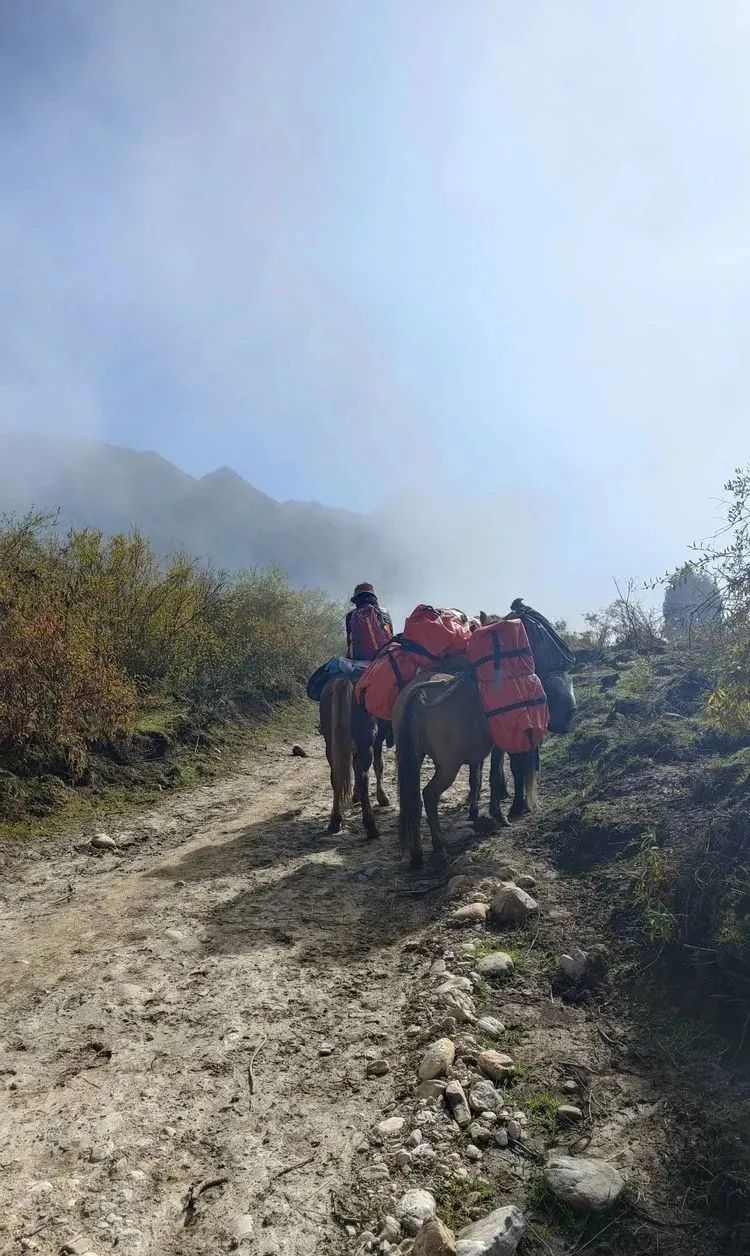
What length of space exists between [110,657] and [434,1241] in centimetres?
854

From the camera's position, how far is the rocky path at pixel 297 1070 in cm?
223

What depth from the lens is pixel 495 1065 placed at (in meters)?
2.86

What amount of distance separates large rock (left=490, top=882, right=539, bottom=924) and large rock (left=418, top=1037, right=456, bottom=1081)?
137 centimetres

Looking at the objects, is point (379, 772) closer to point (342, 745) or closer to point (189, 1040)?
point (342, 745)

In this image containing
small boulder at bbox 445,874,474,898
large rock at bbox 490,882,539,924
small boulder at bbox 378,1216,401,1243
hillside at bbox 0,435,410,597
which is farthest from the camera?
hillside at bbox 0,435,410,597

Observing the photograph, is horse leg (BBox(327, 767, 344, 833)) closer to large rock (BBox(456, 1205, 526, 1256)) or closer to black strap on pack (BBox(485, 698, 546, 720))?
black strap on pack (BBox(485, 698, 546, 720))

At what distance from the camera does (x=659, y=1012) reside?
3.23 m

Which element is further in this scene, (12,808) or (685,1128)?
(12,808)

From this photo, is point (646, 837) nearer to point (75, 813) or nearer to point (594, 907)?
point (594, 907)

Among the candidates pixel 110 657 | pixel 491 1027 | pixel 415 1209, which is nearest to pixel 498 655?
pixel 491 1027

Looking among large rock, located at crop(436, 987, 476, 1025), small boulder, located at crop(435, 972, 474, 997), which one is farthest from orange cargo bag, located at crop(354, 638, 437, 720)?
large rock, located at crop(436, 987, 476, 1025)

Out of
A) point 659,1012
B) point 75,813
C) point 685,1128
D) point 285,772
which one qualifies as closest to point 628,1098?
point 685,1128

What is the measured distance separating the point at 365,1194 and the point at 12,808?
227 inches

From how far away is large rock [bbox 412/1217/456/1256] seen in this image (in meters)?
1.94
